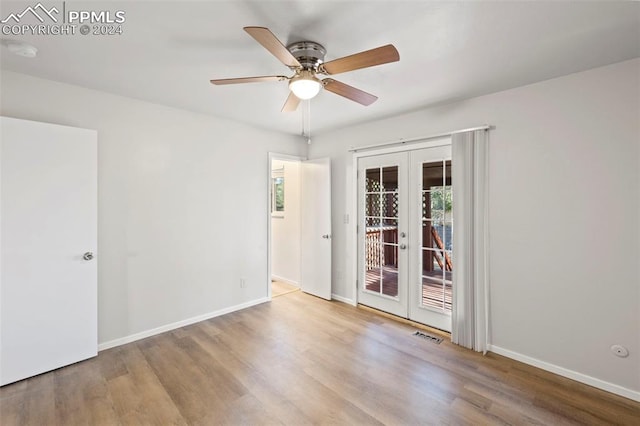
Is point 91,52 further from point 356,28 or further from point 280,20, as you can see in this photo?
point 356,28

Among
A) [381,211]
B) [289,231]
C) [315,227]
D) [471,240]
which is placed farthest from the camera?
[289,231]

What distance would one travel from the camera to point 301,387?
222 cm

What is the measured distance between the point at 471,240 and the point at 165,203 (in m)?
3.36

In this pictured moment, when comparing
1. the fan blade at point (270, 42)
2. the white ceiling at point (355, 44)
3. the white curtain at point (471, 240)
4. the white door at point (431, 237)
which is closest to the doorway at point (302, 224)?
the white door at point (431, 237)

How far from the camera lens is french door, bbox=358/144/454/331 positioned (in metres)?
3.22

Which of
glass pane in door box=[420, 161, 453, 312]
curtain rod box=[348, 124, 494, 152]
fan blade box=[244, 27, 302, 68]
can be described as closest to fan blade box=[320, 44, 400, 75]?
fan blade box=[244, 27, 302, 68]

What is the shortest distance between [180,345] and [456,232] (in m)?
3.11

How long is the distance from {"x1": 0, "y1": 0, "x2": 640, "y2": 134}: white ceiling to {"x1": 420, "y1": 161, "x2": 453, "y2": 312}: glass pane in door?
34.7 inches

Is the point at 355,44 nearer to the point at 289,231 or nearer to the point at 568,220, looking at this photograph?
the point at 568,220

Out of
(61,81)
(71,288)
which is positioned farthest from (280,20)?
(71,288)

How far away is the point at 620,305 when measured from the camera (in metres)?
2.20

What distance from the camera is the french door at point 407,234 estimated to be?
3.22 meters

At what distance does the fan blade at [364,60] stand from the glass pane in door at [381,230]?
6.57 ft

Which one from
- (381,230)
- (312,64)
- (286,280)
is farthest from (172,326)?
(312,64)
